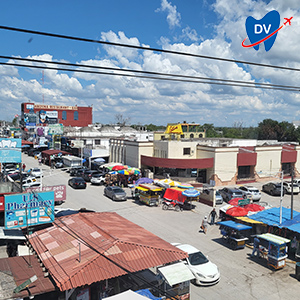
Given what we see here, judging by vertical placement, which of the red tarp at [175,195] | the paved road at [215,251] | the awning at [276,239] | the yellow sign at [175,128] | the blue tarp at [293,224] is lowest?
the paved road at [215,251]

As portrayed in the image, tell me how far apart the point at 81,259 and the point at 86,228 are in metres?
2.72

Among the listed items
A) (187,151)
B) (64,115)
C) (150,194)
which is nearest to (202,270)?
(150,194)

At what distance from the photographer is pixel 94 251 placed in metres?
10.7

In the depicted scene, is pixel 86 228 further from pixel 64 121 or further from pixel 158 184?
pixel 64 121

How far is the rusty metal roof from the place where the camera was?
30.5ft

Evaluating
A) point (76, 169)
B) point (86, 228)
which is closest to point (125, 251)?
point (86, 228)

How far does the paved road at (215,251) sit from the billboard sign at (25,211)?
23.1 ft

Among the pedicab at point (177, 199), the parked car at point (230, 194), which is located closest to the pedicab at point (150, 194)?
the pedicab at point (177, 199)

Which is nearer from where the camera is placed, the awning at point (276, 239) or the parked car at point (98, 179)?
the awning at point (276, 239)

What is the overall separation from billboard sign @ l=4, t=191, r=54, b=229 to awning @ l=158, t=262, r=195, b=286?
6.54 m

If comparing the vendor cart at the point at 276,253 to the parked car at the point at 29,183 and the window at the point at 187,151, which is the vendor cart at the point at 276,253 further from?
the window at the point at 187,151

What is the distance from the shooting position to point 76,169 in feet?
130

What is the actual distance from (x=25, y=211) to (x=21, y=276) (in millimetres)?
4332

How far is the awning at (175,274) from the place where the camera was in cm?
1015
